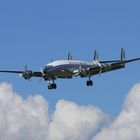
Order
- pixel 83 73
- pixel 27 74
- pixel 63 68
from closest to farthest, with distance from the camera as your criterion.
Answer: pixel 63 68, pixel 83 73, pixel 27 74

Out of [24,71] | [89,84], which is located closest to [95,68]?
[89,84]

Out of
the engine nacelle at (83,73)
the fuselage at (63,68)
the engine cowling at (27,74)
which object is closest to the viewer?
the fuselage at (63,68)

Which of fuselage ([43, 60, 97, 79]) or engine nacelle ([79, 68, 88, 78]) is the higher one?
fuselage ([43, 60, 97, 79])

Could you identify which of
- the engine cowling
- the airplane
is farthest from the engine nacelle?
the engine cowling

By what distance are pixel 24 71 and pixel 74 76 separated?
52.0 ft

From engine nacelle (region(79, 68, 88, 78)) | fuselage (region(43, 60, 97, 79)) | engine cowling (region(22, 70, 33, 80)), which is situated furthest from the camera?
engine cowling (region(22, 70, 33, 80))

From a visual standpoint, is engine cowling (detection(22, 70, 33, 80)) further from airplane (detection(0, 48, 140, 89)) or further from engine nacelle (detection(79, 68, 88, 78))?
engine nacelle (detection(79, 68, 88, 78))

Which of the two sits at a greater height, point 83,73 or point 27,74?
point 27,74

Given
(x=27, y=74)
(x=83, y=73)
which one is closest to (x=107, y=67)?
(x=83, y=73)

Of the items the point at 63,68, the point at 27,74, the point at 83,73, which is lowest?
the point at 83,73

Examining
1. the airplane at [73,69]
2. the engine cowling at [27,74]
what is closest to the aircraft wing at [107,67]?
the airplane at [73,69]

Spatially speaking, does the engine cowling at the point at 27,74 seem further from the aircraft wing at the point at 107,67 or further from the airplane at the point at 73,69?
the aircraft wing at the point at 107,67

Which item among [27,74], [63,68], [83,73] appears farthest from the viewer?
[27,74]

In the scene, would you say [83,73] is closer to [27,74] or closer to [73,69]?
[73,69]
